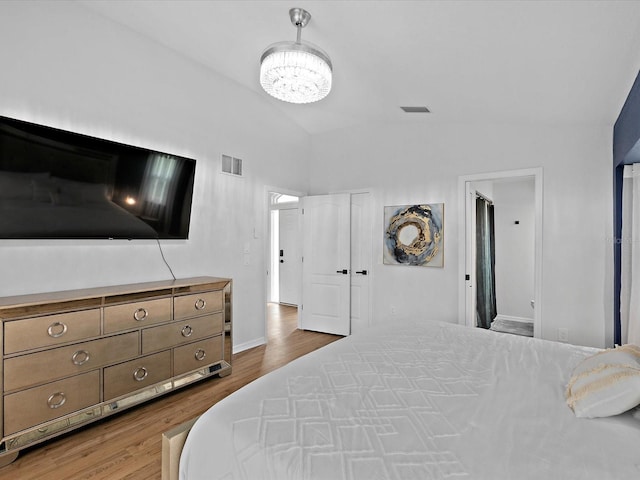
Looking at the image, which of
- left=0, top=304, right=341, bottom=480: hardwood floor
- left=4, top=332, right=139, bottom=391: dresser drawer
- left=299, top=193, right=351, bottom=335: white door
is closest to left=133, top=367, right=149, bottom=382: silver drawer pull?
left=4, top=332, right=139, bottom=391: dresser drawer

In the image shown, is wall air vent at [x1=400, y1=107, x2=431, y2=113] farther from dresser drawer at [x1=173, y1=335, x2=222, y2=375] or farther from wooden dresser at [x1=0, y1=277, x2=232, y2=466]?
dresser drawer at [x1=173, y1=335, x2=222, y2=375]

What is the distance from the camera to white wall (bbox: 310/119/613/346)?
3408 mm

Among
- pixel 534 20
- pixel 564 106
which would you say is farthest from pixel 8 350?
pixel 564 106

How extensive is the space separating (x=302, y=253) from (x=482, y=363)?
143 inches

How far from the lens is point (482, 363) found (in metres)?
1.91

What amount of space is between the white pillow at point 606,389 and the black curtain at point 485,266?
3.61 metres

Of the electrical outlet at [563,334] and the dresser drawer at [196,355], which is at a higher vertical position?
the electrical outlet at [563,334]

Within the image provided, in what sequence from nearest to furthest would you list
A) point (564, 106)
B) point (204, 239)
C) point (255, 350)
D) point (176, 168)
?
point (564, 106) → point (176, 168) → point (204, 239) → point (255, 350)

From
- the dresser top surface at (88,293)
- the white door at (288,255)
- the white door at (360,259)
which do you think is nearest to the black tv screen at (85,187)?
the dresser top surface at (88,293)

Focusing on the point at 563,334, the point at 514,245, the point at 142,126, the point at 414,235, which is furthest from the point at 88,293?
the point at 514,245

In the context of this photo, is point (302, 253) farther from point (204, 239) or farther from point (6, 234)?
point (6, 234)

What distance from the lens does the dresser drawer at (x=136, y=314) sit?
8.36 feet

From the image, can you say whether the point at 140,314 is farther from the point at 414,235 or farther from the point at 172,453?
the point at 414,235

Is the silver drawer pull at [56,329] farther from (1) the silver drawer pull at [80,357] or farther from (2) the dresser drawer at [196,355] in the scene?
(2) the dresser drawer at [196,355]
